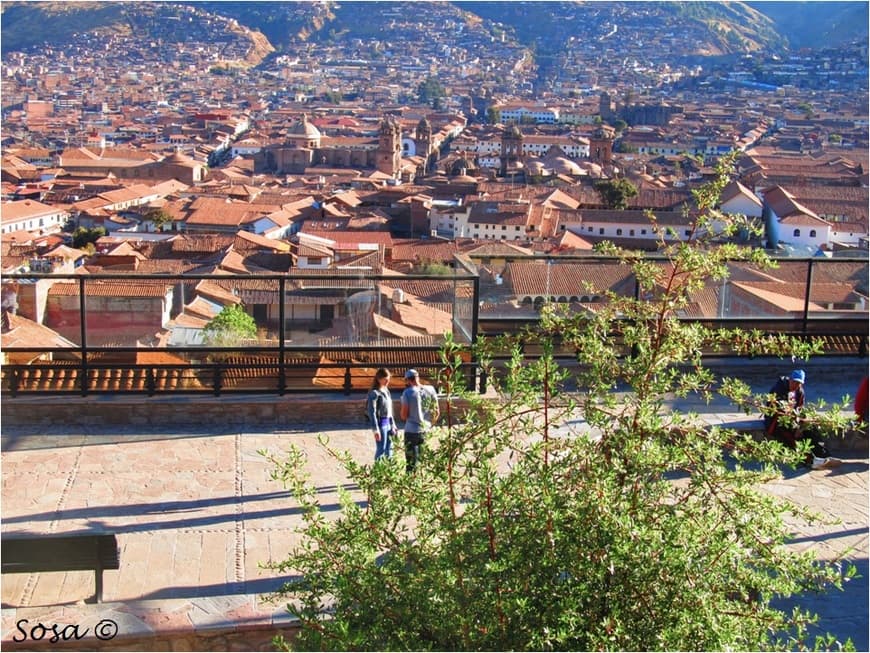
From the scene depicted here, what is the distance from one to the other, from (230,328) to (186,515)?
61.0 inches

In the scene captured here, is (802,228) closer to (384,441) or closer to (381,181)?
(381,181)

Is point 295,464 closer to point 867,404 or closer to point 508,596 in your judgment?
point 508,596

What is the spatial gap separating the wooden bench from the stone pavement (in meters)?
0.13

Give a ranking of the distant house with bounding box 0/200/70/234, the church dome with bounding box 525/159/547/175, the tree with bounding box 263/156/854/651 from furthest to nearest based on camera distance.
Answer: the church dome with bounding box 525/159/547/175 → the distant house with bounding box 0/200/70/234 → the tree with bounding box 263/156/854/651

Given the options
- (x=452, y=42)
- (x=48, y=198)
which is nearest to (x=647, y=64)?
(x=452, y=42)

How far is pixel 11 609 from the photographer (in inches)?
133

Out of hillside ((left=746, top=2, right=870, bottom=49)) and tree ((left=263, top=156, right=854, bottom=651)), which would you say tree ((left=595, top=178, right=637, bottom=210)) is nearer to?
tree ((left=263, top=156, right=854, bottom=651))

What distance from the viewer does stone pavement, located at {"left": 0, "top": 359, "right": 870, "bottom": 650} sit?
3467 millimetres

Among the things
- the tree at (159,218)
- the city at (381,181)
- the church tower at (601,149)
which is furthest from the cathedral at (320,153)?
the tree at (159,218)

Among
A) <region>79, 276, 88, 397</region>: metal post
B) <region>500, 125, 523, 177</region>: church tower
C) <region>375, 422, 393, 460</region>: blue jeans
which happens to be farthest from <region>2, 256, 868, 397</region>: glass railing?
<region>500, 125, 523, 177</region>: church tower

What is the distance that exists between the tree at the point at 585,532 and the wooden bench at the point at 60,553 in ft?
3.74

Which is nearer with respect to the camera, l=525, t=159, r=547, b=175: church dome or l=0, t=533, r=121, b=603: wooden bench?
l=0, t=533, r=121, b=603: wooden bench

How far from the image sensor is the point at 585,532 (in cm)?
239
